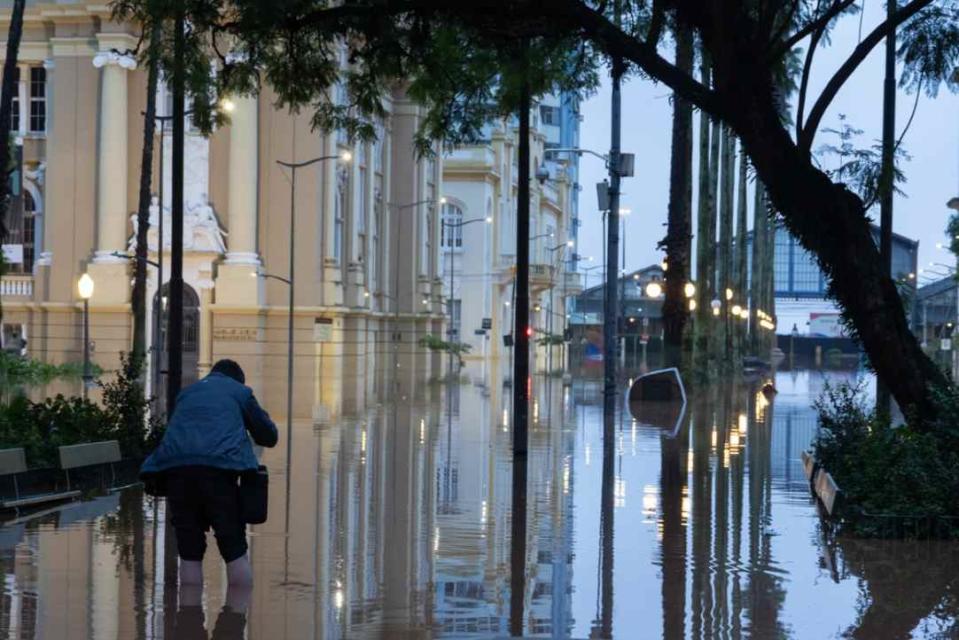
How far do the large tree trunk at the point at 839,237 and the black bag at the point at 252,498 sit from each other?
21.9 feet

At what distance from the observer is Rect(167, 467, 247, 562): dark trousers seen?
11.7 m

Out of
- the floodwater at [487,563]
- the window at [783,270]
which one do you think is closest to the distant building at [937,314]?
the window at [783,270]

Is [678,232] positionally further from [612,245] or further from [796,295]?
[796,295]

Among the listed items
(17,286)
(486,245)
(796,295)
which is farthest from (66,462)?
(796,295)

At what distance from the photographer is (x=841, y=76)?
16578mm

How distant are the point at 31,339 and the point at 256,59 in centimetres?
5056

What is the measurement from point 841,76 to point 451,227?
94.3 m

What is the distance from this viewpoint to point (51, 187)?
215ft

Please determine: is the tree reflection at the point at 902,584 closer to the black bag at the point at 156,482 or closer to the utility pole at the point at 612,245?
the black bag at the point at 156,482

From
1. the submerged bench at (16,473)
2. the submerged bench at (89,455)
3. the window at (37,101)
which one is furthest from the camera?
the window at (37,101)

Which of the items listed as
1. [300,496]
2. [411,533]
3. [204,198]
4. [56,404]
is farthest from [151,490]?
[204,198]

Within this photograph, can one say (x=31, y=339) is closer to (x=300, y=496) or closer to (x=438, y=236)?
(x=438, y=236)

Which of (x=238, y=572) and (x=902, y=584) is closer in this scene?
(x=238, y=572)

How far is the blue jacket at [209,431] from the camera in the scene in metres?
11.6
